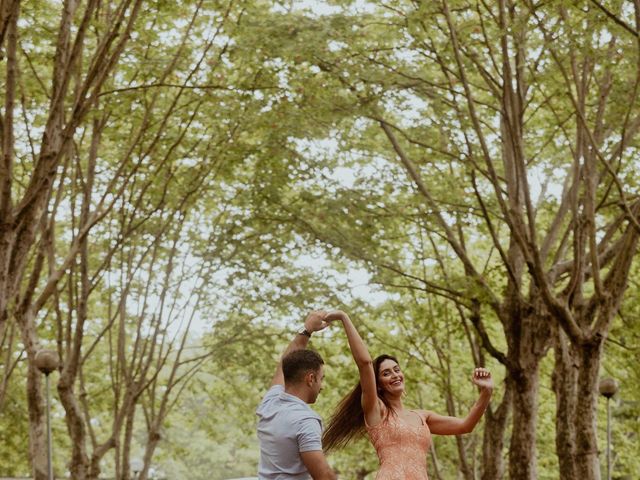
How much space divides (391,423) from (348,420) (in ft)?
0.77

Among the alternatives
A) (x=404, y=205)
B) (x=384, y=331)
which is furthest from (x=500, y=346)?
(x=404, y=205)

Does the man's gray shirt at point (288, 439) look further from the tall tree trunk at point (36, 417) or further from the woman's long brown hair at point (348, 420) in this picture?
the tall tree trunk at point (36, 417)

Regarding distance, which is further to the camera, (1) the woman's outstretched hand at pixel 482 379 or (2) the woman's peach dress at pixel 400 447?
(2) the woman's peach dress at pixel 400 447

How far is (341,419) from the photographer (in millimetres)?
5340

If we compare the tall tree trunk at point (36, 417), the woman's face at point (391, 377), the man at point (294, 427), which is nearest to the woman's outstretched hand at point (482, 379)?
the woman's face at point (391, 377)

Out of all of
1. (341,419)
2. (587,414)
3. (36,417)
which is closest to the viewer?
(341,419)

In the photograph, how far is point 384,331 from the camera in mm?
21844

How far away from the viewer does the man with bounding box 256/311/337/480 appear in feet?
13.6

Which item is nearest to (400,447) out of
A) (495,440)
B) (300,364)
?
(300,364)

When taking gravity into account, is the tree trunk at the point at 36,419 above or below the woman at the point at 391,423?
above

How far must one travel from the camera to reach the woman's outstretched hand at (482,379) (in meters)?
5.04

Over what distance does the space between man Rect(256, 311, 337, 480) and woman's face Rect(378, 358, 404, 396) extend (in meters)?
0.94

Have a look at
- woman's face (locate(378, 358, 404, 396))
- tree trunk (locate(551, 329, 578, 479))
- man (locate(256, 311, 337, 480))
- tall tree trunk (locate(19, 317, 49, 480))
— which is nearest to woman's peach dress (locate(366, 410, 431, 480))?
woman's face (locate(378, 358, 404, 396))

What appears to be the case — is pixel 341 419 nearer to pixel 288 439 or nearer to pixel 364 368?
pixel 364 368
